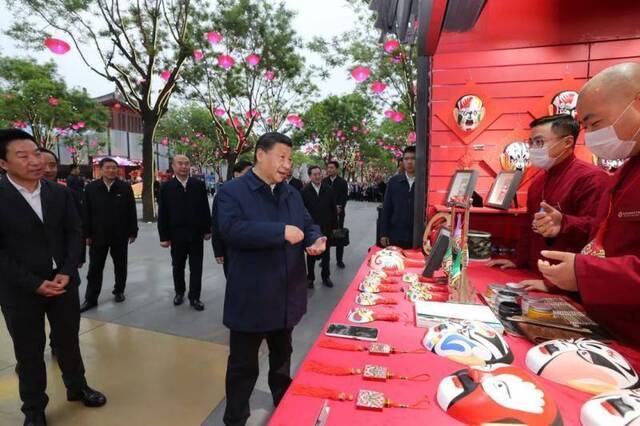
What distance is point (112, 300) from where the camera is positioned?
4582 mm

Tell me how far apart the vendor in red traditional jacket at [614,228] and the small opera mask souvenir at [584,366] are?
0.54 feet

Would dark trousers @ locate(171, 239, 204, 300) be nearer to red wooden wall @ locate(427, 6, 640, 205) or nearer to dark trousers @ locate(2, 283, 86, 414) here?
dark trousers @ locate(2, 283, 86, 414)

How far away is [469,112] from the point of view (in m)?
3.85

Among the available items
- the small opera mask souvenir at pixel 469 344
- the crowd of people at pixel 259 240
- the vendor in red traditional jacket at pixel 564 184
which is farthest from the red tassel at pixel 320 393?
the vendor in red traditional jacket at pixel 564 184

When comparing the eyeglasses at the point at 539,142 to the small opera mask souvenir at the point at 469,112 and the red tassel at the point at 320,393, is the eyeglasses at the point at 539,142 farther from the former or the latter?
the red tassel at the point at 320,393

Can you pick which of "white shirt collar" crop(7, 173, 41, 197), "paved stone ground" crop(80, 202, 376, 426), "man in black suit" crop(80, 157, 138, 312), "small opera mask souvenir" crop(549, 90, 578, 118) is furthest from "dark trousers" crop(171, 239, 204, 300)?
"small opera mask souvenir" crop(549, 90, 578, 118)

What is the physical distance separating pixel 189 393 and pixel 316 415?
6.47ft

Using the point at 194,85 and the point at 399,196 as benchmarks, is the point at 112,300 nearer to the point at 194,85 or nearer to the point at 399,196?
the point at 399,196

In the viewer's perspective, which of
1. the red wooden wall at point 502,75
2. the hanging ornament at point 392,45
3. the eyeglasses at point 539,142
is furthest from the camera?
the hanging ornament at point 392,45

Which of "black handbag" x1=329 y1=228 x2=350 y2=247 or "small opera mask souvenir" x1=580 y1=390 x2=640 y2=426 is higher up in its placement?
"small opera mask souvenir" x1=580 y1=390 x2=640 y2=426

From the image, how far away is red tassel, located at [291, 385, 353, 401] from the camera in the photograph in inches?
43.9

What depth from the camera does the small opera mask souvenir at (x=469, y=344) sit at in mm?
1292

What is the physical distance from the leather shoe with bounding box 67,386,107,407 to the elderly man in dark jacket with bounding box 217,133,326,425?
1.06 metres

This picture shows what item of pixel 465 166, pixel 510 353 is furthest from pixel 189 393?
pixel 465 166
